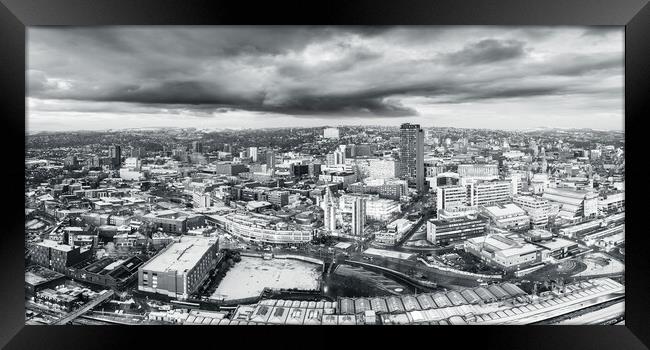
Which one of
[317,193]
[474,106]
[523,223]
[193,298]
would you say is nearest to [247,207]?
[317,193]

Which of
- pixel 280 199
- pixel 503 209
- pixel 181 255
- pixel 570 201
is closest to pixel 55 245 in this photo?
pixel 181 255

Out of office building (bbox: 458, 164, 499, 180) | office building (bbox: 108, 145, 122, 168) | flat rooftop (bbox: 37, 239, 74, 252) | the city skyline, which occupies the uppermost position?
the city skyline

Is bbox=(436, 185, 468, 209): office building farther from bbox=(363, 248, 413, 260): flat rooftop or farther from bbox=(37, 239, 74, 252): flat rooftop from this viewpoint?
bbox=(37, 239, 74, 252): flat rooftop

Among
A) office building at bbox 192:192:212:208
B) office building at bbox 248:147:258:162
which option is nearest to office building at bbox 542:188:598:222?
office building at bbox 248:147:258:162

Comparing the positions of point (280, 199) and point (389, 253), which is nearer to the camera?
point (389, 253)

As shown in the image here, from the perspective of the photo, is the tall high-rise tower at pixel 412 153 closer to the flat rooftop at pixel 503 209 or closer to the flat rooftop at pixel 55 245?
the flat rooftop at pixel 503 209

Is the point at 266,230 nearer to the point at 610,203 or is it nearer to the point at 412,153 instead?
the point at 412,153
